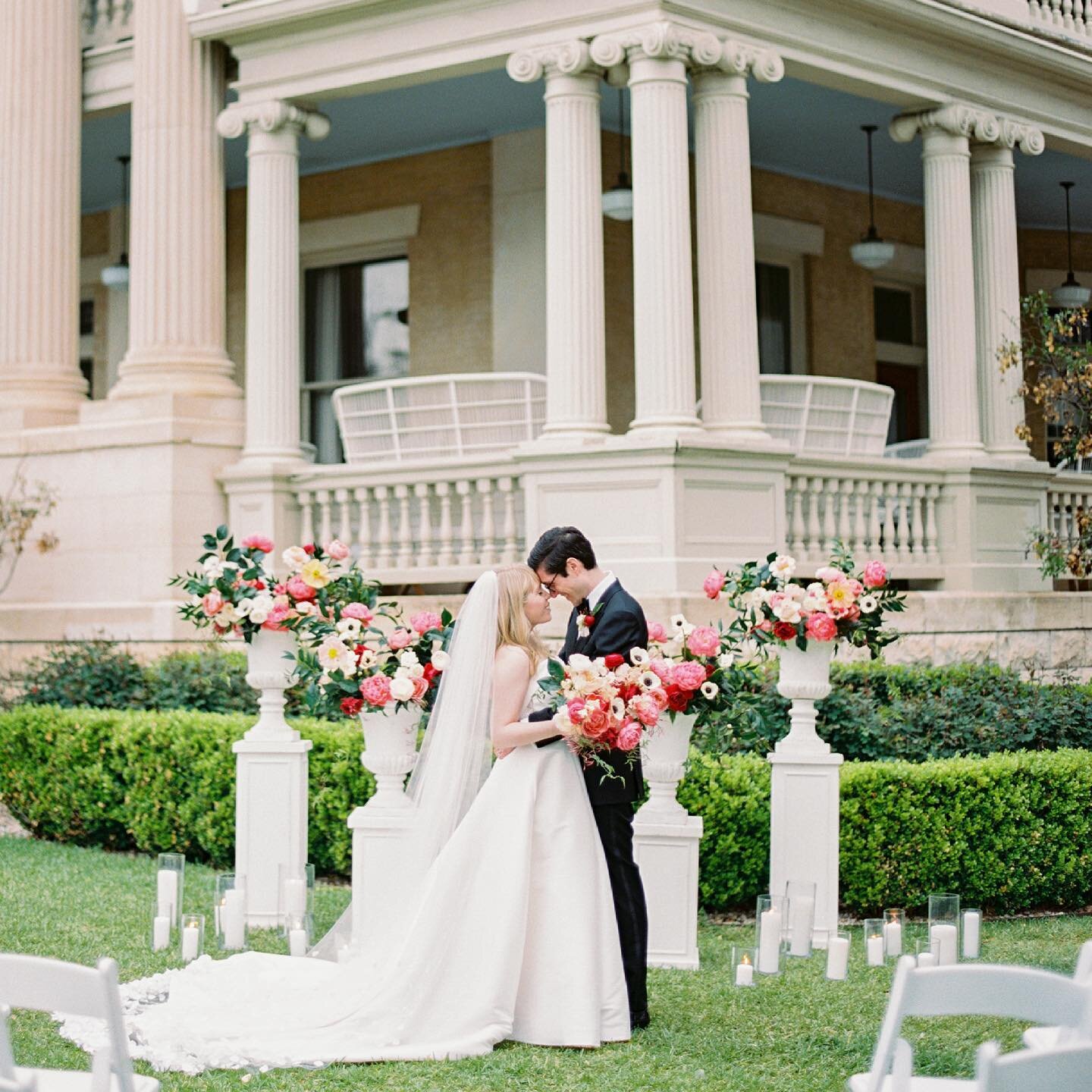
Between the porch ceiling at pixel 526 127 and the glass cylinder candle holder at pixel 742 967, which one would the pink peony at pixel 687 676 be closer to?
the glass cylinder candle holder at pixel 742 967

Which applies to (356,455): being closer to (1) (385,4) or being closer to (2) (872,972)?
(1) (385,4)

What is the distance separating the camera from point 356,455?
14.7m

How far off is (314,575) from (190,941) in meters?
1.93

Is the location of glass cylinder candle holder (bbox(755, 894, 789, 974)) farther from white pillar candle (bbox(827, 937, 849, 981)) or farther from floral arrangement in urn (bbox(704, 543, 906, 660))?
floral arrangement in urn (bbox(704, 543, 906, 660))

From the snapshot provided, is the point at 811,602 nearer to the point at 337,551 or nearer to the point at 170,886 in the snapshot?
the point at 337,551

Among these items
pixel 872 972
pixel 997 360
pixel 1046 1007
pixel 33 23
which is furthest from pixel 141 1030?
pixel 33 23

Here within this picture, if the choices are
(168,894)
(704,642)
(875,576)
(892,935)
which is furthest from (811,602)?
(168,894)

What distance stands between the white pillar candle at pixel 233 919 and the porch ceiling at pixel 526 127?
30.2 ft

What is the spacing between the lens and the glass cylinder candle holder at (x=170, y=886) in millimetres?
8180

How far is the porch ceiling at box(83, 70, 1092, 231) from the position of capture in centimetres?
1602

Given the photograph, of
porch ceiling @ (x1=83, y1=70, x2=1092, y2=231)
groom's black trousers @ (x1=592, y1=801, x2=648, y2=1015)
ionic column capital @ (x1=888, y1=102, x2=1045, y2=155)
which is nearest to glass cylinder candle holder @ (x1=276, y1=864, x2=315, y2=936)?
groom's black trousers @ (x1=592, y1=801, x2=648, y2=1015)

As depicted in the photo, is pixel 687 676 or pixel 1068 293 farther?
pixel 1068 293

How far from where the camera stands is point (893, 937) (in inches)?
306

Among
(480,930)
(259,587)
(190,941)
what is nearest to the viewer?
(480,930)
